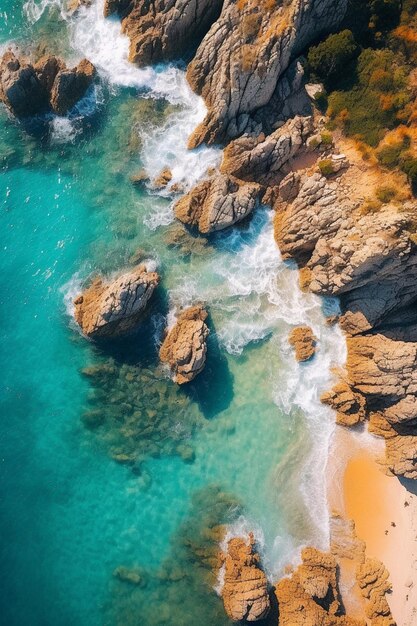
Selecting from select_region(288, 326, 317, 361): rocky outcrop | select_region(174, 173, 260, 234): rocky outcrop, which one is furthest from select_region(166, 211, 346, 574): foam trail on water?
select_region(174, 173, 260, 234): rocky outcrop

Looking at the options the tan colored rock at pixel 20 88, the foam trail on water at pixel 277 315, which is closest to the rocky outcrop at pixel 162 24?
the tan colored rock at pixel 20 88

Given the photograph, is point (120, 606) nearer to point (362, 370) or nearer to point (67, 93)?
point (362, 370)

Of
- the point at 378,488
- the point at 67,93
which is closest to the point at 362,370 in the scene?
the point at 378,488

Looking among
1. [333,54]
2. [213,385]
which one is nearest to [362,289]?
[213,385]

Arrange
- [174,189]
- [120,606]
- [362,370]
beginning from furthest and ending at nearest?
[174,189] < [362,370] < [120,606]

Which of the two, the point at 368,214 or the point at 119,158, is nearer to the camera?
the point at 368,214

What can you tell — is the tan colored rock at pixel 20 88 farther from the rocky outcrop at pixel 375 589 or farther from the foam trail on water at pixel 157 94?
the rocky outcrop at pixel 375 589

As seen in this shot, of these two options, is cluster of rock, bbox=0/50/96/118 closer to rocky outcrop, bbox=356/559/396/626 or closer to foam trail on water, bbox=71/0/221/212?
foam trail on water, bbox=71/0/221/212
